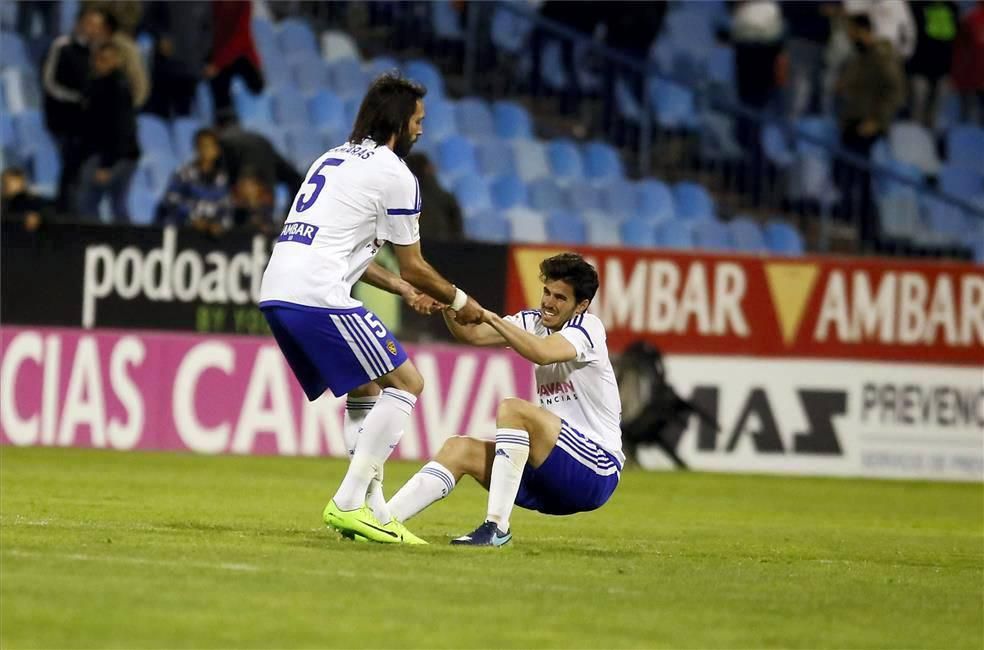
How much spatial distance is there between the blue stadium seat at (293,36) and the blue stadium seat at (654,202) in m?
3.93

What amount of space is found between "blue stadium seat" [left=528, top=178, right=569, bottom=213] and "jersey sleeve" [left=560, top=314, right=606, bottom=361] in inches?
457

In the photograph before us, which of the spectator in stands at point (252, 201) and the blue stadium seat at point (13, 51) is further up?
the blue stadium seat at point (13, 51)

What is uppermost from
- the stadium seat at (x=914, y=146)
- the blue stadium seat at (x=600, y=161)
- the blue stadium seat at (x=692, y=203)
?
the stadium seat at (x=914, y=146)

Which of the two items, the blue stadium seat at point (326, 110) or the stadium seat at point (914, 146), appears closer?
the blue stadium seat at point (326, 110)

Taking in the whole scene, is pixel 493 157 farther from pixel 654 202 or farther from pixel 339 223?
pixel 339 223

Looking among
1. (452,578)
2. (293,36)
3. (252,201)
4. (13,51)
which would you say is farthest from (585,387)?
(293,36)

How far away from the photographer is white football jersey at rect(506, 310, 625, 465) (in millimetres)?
9266

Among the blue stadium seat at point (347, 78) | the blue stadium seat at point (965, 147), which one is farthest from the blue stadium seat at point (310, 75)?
the blue stadium seat at point (965, 147)

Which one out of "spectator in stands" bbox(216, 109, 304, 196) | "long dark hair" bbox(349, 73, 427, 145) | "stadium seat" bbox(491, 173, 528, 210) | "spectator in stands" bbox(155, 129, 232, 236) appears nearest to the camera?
"long dark hair" bbox(349, 73, 427, 145)

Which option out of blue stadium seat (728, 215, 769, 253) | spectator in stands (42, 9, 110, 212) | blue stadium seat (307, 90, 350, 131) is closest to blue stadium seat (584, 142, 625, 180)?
blue stadium seat (728, 215, 769, 253)

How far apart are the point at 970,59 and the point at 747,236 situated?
4.48 m

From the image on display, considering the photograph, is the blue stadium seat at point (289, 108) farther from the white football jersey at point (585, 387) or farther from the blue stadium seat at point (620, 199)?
the white football jersey at point (585, 387)

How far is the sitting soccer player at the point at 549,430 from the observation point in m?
8.93

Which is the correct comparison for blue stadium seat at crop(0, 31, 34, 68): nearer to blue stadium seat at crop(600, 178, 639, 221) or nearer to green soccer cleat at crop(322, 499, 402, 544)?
blue stadium seat at crop(600, 178, 639, 221)
